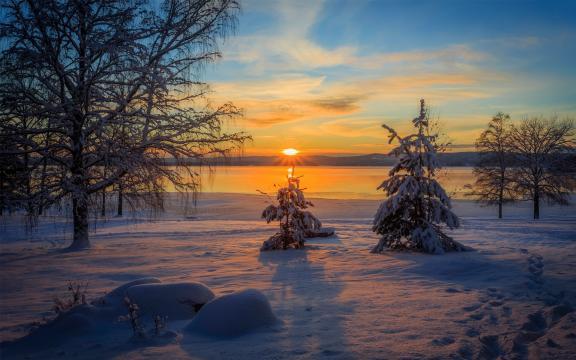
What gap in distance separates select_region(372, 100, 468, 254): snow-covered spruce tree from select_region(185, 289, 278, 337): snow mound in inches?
251

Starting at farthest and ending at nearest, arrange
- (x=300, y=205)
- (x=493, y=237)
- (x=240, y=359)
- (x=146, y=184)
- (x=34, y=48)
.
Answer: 1. (x=493, y=237)
2. (x=300, y=205)
3. (x=146, y=184)
4. (x=34, y=48)
5. (x=240, y=359)

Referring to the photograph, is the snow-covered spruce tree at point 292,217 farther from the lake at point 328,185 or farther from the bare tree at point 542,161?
the bare tree at point 542,161

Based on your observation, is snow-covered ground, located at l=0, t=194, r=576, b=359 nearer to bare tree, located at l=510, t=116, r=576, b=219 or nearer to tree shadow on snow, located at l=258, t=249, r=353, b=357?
tree shadow on snow, located at l=258, t=249, r=353, b=357

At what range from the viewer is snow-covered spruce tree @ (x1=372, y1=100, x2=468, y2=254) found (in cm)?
1066

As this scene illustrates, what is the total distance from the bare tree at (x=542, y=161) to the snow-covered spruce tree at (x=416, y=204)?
2096 centimetres

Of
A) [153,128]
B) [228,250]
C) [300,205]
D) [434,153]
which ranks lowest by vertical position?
[228,250]

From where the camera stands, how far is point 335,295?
6605 millimetres

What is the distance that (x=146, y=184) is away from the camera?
11.6 m

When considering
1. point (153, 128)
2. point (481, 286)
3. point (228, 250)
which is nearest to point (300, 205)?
point (228, 250)

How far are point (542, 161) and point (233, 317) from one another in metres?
29.8

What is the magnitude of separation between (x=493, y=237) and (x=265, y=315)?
11.7 m

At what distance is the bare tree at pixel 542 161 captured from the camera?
27578 mm

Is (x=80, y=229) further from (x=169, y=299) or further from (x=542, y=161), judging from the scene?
(x=542, y=161)

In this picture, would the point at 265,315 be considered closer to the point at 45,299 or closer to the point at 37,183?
the point at 45,299
